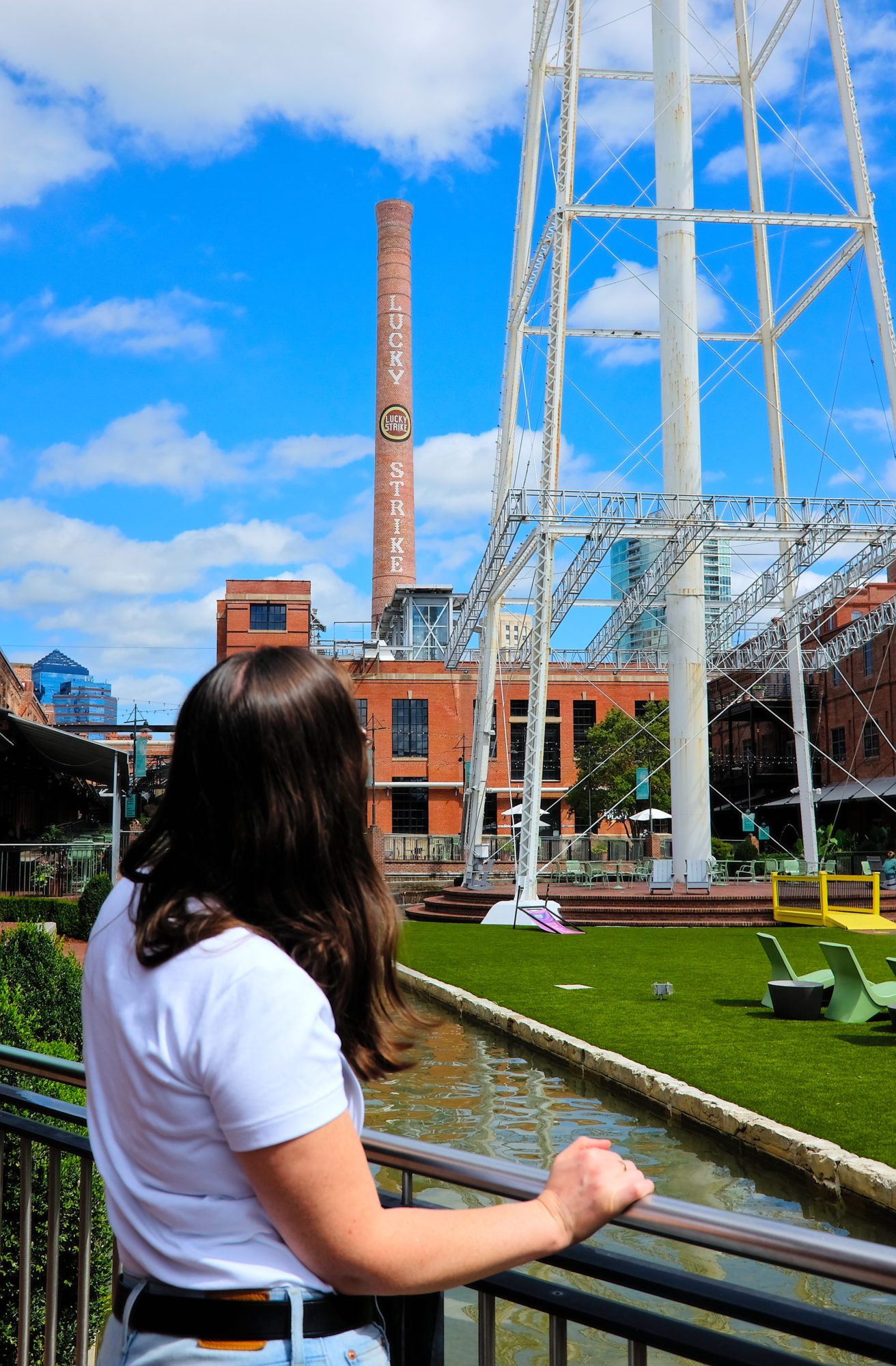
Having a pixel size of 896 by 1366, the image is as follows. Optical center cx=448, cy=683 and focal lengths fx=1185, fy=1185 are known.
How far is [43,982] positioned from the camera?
9.72 meters

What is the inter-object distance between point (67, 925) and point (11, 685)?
1983 centimetres

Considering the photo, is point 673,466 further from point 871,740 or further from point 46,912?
point 871,740

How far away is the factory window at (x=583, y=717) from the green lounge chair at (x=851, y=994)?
1783 inches

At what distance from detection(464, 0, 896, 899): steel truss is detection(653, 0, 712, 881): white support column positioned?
33 millimetres

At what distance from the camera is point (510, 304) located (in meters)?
28.0

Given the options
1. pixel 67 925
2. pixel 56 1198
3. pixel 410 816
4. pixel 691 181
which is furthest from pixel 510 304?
pixel 410 816

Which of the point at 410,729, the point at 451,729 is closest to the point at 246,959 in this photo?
the point at 410,729

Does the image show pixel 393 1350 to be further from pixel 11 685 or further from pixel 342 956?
pixel 11 685

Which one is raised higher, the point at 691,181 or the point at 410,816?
the point at 691,181

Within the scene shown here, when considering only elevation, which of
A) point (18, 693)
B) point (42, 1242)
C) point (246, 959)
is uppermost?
point (18, 693)

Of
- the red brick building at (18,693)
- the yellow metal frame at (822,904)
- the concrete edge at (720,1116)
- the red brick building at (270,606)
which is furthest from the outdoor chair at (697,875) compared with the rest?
the red brick building at (270,606)

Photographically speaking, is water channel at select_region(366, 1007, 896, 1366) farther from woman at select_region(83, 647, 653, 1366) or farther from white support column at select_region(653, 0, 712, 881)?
white support column at select_region(653, 0, 712, 881)

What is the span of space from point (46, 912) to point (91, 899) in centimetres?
224

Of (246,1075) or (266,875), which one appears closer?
(246,1075)
